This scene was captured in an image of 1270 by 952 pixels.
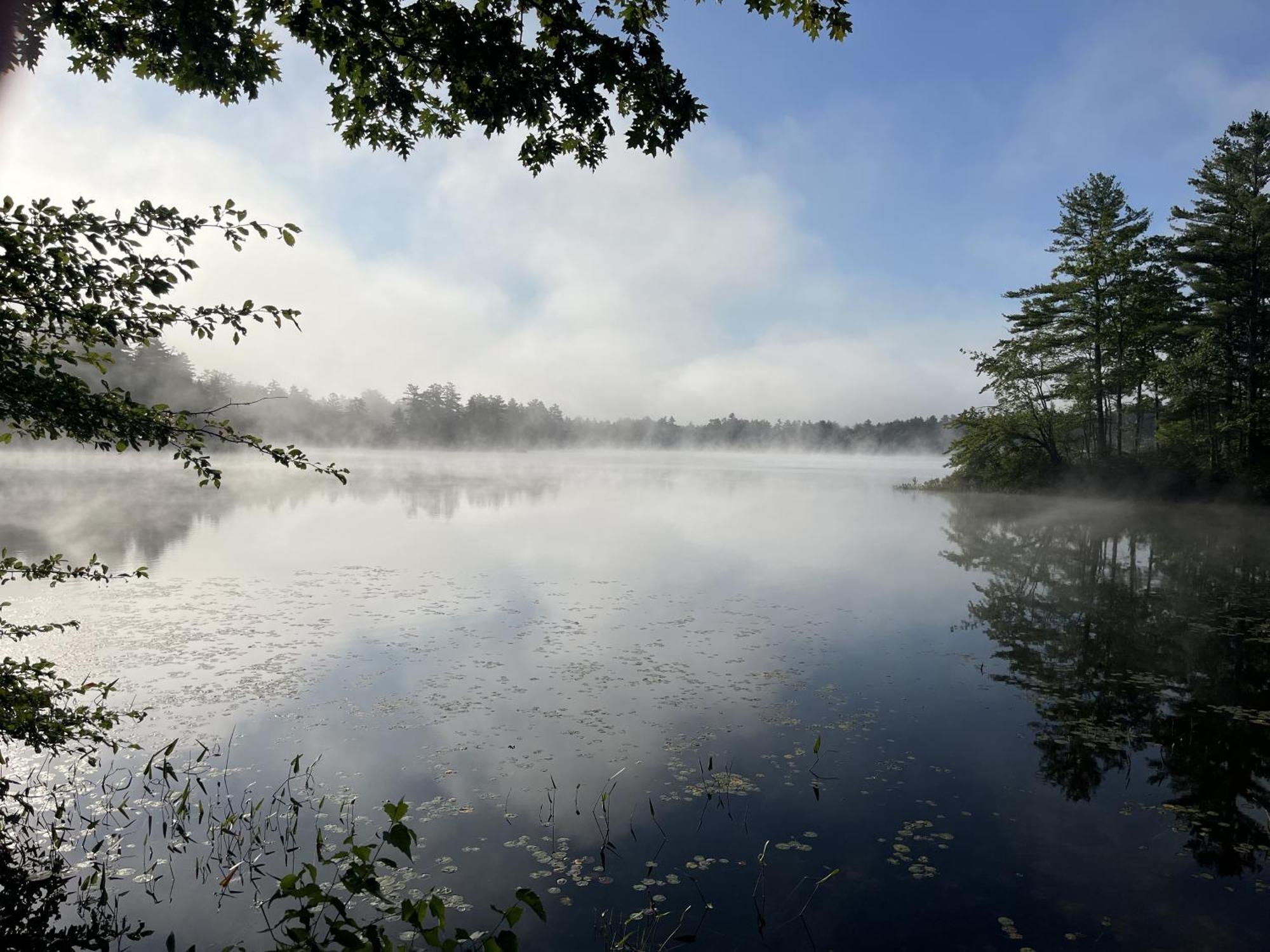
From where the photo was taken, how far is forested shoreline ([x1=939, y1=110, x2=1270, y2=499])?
34469mm

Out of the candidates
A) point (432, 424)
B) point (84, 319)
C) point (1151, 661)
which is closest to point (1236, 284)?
point (1151, 661)

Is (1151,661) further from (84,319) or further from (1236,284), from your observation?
(1236,284)

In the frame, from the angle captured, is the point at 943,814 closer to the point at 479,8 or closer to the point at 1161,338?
the point at 479,8

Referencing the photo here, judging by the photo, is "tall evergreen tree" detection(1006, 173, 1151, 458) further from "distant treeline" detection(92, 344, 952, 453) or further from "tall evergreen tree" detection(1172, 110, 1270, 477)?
"distant treeline" detection(92, 344, 952, 453)

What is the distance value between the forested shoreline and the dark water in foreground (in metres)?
19.0

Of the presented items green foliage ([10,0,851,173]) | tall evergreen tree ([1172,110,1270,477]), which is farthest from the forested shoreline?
green foliage ([10,0,851,173])

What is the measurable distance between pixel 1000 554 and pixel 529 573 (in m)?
14.4

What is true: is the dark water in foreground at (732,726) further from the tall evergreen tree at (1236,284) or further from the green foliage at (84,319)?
the tall evergreen tree at (1236,284)

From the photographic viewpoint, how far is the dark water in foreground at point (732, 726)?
5242 millimetres

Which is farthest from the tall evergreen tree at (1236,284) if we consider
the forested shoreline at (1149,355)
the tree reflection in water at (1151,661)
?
the tree reflection in water at (1151,661)

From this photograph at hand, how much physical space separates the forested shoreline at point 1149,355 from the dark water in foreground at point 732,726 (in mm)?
18969

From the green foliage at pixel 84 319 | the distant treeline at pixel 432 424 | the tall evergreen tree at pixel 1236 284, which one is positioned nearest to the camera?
the green foliage at pixel 84 319

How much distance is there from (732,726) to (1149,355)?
40.2 metres

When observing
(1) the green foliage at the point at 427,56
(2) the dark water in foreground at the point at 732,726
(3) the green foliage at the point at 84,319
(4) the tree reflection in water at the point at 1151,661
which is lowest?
(2) the dark water in foreground at the point at 732,726
